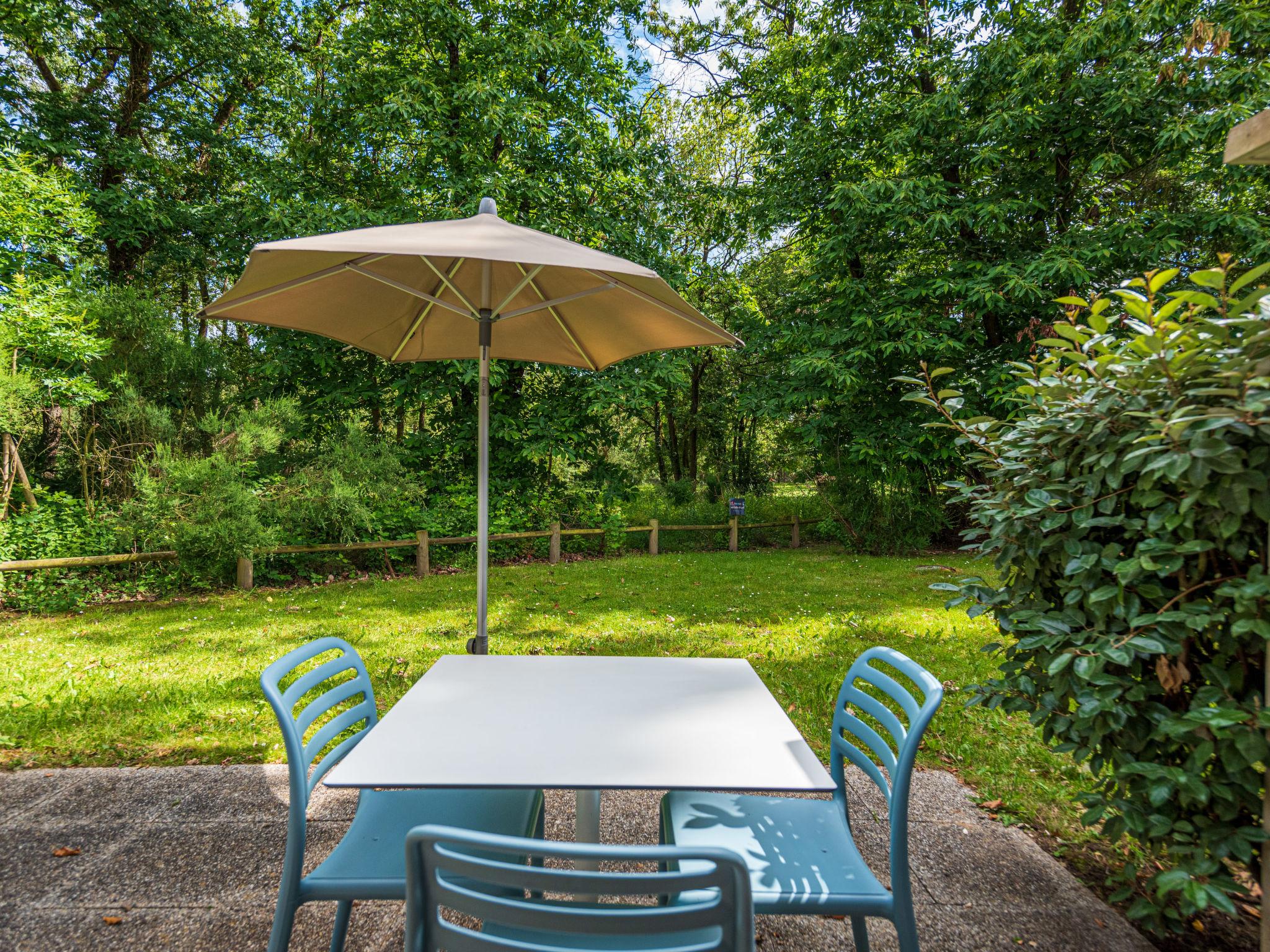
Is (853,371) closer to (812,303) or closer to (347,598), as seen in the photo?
(812,303)

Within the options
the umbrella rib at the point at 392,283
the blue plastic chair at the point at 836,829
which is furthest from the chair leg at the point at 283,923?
the umbrella rib at the point at 392,283

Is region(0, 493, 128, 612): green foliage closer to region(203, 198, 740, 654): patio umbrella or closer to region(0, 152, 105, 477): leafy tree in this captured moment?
region(0, 152, 105, 477): leafy tree

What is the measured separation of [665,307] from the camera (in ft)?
9.31

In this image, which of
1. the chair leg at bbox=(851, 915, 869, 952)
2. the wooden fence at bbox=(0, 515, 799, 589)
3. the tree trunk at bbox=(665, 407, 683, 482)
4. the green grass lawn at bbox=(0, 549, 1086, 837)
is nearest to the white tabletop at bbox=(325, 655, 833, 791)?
the chair leg at bbox=(851, 915, 869, 952)

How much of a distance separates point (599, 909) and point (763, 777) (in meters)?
0.60

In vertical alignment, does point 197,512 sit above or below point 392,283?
below

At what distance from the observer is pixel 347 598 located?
7.11 m

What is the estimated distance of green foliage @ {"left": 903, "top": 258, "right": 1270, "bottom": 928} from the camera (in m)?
1.56

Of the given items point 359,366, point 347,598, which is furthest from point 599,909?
point 359,366

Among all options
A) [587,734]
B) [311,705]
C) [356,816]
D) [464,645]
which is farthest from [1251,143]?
[464,645]

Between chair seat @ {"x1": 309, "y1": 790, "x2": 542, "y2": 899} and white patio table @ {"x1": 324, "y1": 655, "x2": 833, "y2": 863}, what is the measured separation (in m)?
0.23

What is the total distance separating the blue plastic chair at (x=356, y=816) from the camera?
1546 mm

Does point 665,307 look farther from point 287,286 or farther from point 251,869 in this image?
point 251,869

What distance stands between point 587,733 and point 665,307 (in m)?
1.91
